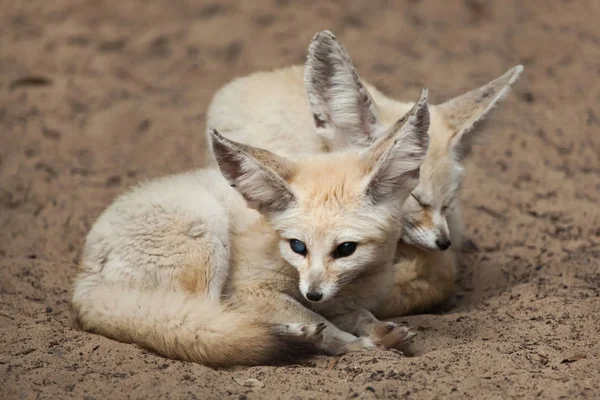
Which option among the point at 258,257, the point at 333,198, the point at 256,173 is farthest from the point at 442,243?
the point at 256,173

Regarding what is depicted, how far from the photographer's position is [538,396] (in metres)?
3.63

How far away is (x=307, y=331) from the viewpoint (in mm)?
4117

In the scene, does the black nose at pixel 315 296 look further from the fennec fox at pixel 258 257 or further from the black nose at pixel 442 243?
the black nose at pixel 442 243

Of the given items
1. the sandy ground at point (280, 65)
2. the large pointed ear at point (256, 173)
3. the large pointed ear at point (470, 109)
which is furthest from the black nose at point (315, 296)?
the large pointed ear at point (470, 109)

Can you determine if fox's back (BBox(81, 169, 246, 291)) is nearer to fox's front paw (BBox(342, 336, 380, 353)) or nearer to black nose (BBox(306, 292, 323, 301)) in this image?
black nose (BBox(306, 292, 323, 301))

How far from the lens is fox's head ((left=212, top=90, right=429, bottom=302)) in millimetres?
3951

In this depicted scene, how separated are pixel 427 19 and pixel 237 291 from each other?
199 inches

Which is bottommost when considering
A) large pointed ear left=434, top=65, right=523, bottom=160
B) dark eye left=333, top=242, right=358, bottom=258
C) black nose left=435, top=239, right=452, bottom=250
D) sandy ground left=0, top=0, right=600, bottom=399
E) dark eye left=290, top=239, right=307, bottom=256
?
sandy ground left=0, top=0, right=600, bottom=399

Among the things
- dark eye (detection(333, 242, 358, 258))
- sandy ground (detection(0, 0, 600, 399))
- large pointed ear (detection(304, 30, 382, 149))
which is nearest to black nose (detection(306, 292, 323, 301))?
dark eye (detection(333, 242, 358, 258))

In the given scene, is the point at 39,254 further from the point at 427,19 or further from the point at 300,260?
the point at 427,19

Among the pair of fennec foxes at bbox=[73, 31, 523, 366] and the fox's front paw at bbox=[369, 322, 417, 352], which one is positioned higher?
the pair of fennec foxes at bbox=[73, 31, 523, 366]

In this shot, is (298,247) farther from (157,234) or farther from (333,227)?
(157,234)

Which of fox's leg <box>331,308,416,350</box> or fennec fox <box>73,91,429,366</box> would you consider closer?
fennec fox <box>73,91,429,366</box>

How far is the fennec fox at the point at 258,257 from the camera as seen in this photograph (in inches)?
157
